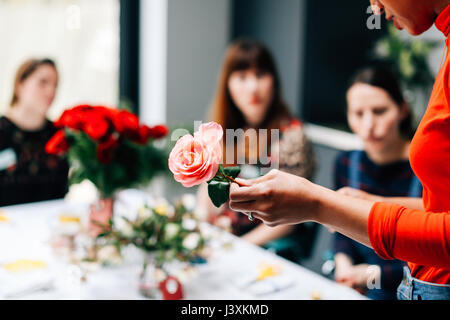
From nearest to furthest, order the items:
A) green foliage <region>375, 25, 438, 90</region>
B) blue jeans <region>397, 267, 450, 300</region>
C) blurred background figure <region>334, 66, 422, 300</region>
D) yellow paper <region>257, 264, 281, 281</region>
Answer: blue jeans <region>397, 267, 450, 300</region>, yellow paper <region>257, 264, 281, 281</region>, blurred background figure <region>334, 66, 422, 300</region>, green foliage <region>375, 25, 438, 90</region>

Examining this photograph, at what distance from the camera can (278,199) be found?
72cm

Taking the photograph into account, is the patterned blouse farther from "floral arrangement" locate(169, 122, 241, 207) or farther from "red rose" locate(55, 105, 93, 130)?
"floral arrangement" locate(169, 122, 241, 207)

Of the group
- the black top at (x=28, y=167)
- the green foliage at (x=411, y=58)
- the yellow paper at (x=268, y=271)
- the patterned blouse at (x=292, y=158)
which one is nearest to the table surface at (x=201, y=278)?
the yellow paper at (x=268, y=271)

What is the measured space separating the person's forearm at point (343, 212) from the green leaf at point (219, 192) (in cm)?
13

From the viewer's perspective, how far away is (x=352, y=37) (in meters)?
2.72

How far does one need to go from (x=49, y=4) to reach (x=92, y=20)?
8.8 inches

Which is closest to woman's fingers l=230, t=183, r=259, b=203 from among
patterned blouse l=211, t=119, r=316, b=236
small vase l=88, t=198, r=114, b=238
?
small vase l=88, t=198, r=114, b=238

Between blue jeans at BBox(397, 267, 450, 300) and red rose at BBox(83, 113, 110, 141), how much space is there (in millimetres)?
864

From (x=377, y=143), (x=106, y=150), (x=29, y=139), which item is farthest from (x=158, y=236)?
(x=29, y=139)

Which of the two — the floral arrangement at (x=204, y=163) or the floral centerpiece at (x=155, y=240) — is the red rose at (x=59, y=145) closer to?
the floral centerpiece at (x=155, y=240)

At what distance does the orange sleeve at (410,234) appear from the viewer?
2.22 ft

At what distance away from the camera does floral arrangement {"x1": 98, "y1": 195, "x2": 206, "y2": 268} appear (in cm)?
129

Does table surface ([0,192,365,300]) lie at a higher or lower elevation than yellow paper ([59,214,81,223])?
lower

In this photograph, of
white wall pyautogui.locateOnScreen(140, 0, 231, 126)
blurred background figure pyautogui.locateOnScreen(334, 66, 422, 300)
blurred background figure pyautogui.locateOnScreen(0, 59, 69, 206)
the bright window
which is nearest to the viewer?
blurred background figure pyautogui.locateOnScreen(334, 66, 422, 300)
